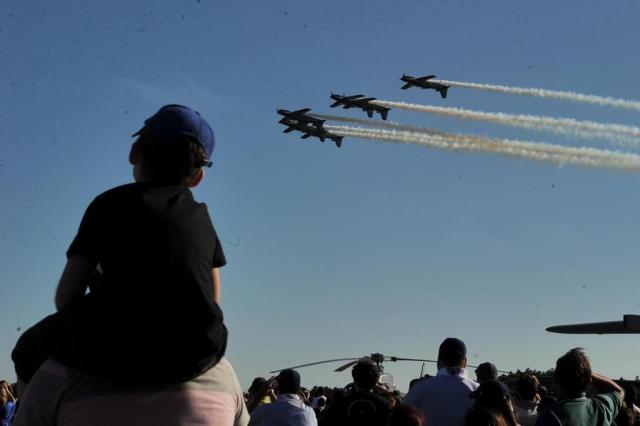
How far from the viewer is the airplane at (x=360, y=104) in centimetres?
7006

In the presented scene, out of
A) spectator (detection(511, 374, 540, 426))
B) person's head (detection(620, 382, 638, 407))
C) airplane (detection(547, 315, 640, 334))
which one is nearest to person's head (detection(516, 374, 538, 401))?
spectator (detection(511, 374, 540, 426))

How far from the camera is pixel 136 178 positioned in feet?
10.9

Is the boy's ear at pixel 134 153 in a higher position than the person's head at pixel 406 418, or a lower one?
higher

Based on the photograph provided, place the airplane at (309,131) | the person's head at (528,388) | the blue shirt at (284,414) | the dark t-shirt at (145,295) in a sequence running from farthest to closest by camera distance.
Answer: the airplane at (309,131) → the person's head at (528,388) → the blue shirt at (284,414) → the dark t-shirt at (145,295)

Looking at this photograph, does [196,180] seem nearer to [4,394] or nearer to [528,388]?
[528,388]

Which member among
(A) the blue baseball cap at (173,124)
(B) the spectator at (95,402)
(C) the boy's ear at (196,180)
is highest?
(A) the blue baseball cap at (173,124)

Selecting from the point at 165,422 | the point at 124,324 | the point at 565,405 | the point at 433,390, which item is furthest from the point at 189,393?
the point at 433,390

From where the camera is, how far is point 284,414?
31.1 feet

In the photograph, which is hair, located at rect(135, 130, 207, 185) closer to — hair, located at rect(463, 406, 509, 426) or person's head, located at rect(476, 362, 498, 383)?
hair, located at rect(463, 406, 509, 426)

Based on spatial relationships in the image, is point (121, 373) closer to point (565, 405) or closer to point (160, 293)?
point (160, 293)

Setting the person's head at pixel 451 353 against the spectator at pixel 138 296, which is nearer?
the spectator at pixel 138 296

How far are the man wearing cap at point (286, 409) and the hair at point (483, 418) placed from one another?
404 centimetres

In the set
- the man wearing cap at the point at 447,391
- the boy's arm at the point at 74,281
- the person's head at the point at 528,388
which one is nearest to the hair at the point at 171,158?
the boy's arm at the point at 74,281

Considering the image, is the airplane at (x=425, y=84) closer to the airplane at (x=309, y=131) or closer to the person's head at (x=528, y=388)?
the airplane at (x=309, y=131)
